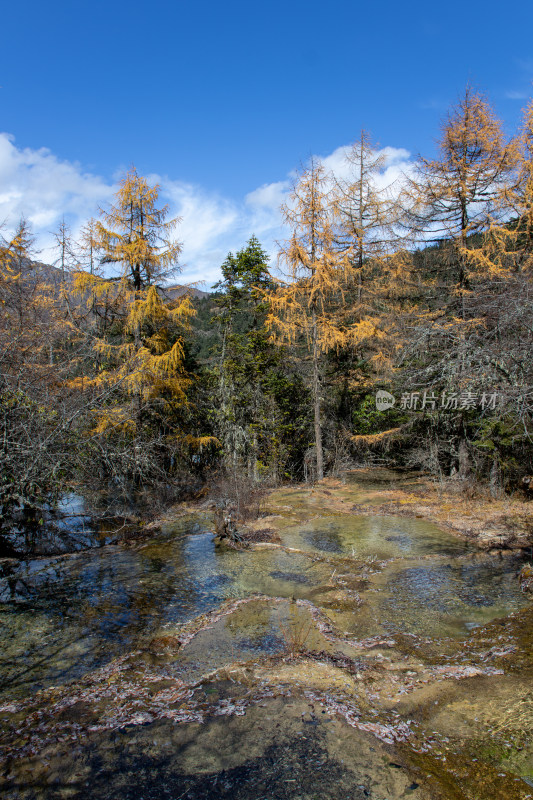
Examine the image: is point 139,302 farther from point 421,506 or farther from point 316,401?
point 421,506

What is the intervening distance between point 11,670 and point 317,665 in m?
3.76

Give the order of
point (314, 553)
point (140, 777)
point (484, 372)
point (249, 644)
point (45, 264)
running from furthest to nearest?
point (45, 264)
point (314, 553)
point (484, 372)
point (249, 644)
point (140, 777)

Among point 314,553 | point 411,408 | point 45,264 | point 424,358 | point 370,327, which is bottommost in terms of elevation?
point 314,553

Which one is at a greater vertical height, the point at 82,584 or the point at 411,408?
the point at 411,408

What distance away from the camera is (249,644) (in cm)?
639

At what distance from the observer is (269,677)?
17.6 ft

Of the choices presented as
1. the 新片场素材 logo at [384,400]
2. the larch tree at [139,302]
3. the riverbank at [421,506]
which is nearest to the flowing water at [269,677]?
the riverbank at [421,506]

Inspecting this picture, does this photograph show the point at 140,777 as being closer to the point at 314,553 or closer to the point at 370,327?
the point at 314,553

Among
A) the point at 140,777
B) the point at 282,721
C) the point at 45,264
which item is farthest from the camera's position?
the point at 45,264

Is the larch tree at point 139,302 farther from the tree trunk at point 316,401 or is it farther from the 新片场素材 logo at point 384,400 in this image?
the 新片场素材 logo at point 384,400

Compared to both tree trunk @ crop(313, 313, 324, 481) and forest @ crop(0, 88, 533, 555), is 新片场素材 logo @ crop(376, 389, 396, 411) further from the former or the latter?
tree trunk @ crop(313, 313, 324, 481)

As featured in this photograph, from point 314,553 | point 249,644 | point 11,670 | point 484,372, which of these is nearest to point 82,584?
point 11,670

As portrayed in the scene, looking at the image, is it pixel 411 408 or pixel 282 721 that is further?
pixel 411 408

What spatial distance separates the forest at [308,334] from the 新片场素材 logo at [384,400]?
105mm
